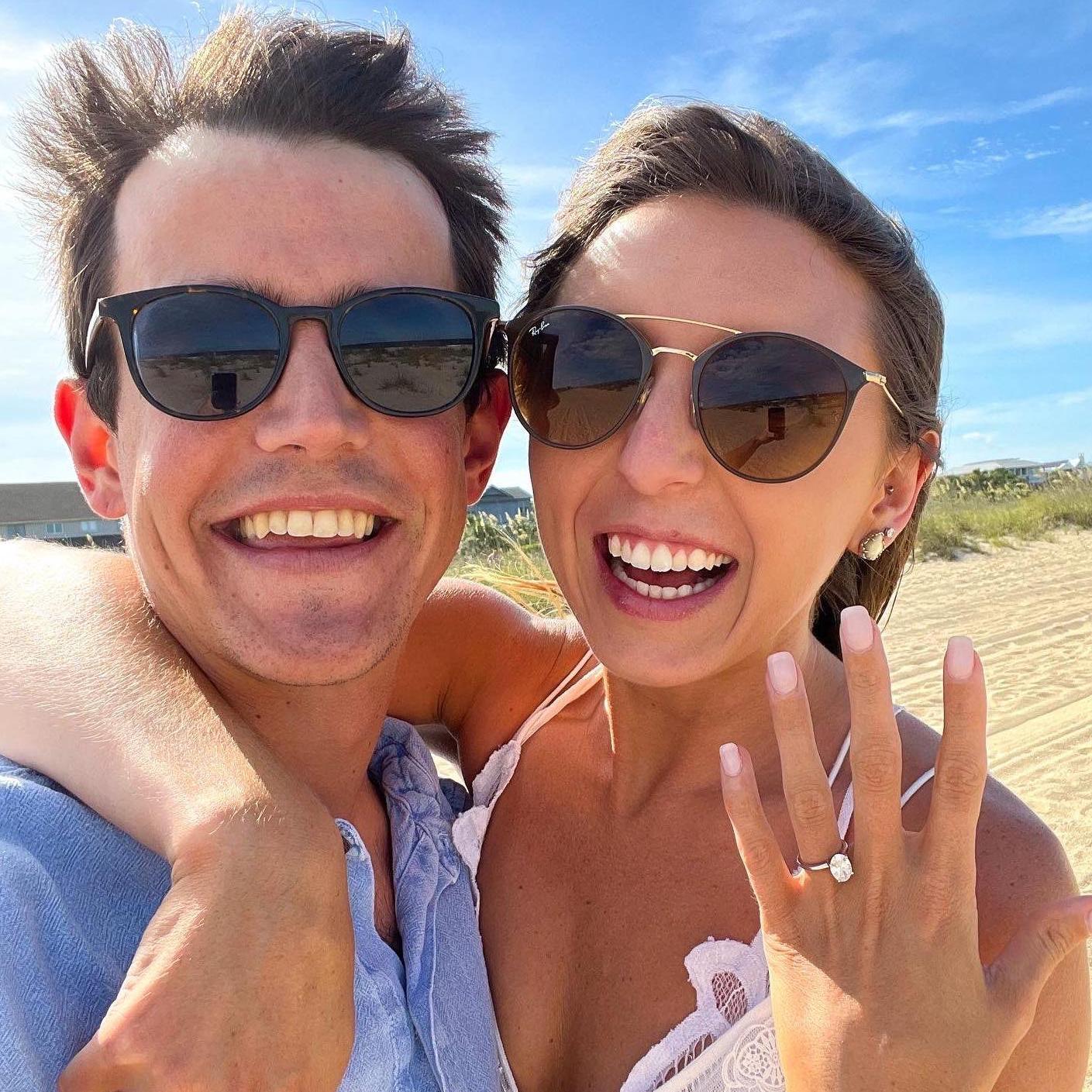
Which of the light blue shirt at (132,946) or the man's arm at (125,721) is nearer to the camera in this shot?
the light blue shirt at (132,946)

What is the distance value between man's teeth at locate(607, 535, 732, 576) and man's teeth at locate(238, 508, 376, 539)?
A: 1.94 ft

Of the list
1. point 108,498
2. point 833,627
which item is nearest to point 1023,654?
point 833,627

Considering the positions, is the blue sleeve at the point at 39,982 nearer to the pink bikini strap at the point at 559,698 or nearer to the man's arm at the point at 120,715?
the man's arm at the point at 120,715

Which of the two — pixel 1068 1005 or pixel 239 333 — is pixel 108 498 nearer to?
pixel 239 333

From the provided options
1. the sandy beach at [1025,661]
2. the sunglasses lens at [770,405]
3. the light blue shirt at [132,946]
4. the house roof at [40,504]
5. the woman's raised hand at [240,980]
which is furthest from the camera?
the house roof at [40,504]

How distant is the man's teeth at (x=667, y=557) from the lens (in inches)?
73.5

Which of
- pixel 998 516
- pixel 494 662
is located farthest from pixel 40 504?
pixel 494 662

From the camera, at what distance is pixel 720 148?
6.45 ft

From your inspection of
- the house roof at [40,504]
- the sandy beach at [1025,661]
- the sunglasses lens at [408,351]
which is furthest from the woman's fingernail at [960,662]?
the house roof at [40,504]

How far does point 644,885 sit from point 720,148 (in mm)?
1620

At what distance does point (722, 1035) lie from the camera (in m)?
1.61

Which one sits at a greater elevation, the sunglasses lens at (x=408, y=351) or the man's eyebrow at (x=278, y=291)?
the man's eyebrow at (x=278, y=291)

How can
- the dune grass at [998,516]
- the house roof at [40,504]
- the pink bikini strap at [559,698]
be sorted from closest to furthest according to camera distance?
the pink bikini strap at [559,698] < the dune grass at [998,516] < the house roof at [40,504]

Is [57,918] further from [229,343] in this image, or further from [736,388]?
[736,388]
